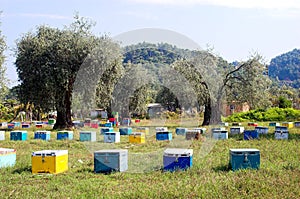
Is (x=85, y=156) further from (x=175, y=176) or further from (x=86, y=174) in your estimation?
(x=175, y=176)

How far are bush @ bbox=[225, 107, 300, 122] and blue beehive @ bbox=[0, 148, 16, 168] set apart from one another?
3311 centimetres

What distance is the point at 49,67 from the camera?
2494 centimetres

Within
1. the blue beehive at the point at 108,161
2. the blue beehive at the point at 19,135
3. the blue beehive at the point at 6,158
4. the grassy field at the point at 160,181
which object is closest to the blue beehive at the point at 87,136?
the blue beehive at the point at 19,135

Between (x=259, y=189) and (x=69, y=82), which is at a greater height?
(x=69, y=82)

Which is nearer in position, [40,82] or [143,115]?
[40,82]

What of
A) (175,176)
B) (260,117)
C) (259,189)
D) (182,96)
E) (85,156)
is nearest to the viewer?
(259,189)

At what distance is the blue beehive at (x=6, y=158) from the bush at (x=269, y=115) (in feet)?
109

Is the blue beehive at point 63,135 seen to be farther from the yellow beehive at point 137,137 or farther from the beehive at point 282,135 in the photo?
the beehive at point 282,135

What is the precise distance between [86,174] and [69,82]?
16.9m

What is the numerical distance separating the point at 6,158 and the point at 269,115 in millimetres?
34855

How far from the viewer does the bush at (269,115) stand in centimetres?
4093

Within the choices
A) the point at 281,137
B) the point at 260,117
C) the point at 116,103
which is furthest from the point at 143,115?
the point at 281,137

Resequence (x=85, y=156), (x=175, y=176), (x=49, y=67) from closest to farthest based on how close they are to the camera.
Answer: (x=175, y=176) → (x=85, y=156) → (x=49, y=67)

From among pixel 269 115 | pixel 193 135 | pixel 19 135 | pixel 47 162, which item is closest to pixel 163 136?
pixel 193 135
